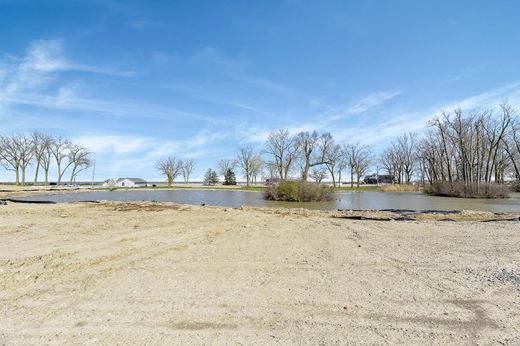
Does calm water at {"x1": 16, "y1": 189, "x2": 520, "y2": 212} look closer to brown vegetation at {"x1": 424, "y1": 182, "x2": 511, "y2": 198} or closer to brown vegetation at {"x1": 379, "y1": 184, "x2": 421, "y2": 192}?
brown vegetation at {"x1": 424, "y1": 182, "x2": 511, "y2": 198}

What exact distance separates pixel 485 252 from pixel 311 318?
17.2ft

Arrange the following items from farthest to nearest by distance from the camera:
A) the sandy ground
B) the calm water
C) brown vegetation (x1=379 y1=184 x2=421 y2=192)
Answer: brown vegetation (x1=379 y1=184 x2=421 y2=192) → the calm water → the sandy ground

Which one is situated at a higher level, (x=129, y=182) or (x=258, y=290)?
(x=129, y=182)

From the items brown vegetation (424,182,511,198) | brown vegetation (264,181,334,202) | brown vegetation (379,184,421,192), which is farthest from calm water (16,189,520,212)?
brown vegetation (379,184,421,192)

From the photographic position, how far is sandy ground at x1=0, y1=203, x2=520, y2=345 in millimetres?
3012

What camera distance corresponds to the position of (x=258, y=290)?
4.21 metres

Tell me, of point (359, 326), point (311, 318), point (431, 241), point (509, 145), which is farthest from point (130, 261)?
point (509, 145)

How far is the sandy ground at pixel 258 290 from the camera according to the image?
9.88ft

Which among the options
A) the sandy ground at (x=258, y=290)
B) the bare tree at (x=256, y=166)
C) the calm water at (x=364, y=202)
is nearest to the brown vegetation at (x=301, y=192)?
the calm water at (x=364, y=202)

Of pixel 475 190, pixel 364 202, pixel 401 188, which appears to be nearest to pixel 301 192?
pixel 364 202

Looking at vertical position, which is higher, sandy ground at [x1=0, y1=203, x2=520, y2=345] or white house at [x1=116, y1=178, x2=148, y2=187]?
white house at [x1=116, y1=178, x2=148, y2=187]

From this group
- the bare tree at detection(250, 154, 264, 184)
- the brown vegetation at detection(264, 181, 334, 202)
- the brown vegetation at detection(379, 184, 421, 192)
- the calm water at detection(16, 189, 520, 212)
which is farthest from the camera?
the bare tree at detection(250, 154, 264, 184)

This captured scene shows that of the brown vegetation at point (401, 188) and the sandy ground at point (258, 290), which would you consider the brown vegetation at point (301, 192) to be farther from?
the brown vegetation at point (401, 188)

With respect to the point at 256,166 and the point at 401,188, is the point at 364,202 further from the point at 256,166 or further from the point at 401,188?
the point at 256,166
